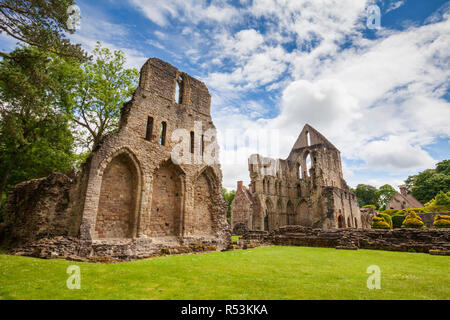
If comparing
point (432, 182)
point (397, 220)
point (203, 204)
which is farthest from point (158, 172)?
point (432, 182)

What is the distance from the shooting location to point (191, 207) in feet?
49.1

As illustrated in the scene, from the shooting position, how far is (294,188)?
1610 inches

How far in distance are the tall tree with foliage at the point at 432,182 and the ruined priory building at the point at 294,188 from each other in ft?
78.1

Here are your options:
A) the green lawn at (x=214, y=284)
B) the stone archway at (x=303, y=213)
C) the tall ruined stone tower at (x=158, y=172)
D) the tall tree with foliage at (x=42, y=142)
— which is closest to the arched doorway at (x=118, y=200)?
the tall ruined stone tower at (x=158, y=172)

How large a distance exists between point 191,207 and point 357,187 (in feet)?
225

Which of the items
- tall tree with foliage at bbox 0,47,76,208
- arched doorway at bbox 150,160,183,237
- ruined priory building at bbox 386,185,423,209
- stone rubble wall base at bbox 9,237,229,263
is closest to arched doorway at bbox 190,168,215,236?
arched doorway at bbox 150,160,183,237

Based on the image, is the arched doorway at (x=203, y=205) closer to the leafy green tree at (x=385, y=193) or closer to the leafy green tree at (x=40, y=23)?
the leafy green tree at (x=40, y=23)

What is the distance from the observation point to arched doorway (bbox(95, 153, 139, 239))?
1157 cm

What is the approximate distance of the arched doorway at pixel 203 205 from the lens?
51.0 feet

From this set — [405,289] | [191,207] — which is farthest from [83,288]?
[191,207]

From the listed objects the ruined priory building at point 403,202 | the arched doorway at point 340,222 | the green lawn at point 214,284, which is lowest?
the green lawn at point 214,284

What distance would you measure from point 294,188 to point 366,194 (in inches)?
1562

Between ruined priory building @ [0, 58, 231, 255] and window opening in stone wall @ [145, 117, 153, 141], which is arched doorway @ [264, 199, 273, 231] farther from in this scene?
window opening in stone wall @ [145, 117, 153, 141]
